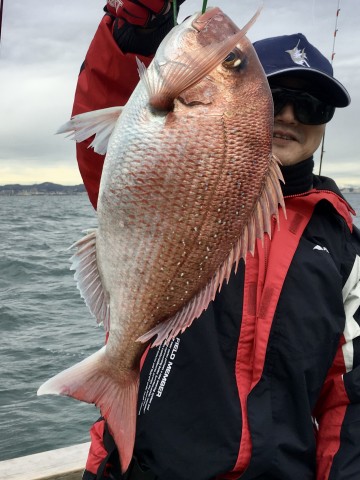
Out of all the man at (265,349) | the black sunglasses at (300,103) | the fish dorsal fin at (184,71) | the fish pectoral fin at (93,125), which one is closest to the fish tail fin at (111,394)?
the man at (265,349)

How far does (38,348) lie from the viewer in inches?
342

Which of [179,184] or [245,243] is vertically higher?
[179,184]

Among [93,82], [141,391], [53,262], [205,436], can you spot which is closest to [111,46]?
[93,82]

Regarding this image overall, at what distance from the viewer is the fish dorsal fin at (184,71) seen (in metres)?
1.72

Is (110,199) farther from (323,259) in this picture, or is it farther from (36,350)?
(36,350)

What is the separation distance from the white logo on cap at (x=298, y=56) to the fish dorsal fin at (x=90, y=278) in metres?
1.24

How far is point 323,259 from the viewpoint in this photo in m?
2.48

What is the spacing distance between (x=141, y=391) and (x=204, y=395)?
26cm

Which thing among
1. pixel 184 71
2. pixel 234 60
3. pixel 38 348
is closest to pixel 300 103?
pixel 234 60

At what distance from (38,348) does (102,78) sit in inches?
273

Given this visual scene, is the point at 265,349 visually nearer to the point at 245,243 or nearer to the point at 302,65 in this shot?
the point at 245,243

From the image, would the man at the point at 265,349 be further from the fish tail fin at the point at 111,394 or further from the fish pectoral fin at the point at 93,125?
the fish pectoral fin at the point at 93,125

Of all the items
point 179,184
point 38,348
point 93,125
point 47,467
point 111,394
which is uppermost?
point 93,125

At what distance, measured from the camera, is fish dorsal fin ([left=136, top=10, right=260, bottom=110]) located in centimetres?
172
